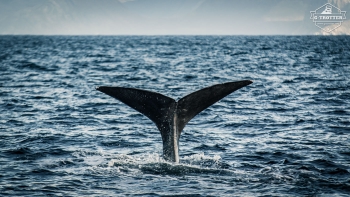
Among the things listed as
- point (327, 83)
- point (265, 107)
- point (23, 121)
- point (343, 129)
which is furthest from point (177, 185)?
point (327, 83)

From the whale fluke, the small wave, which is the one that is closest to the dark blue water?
the small wave

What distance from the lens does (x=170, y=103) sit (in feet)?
23.4

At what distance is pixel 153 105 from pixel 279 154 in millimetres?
3628

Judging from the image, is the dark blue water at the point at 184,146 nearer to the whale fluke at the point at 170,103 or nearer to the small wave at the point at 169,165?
the small wave at the point at 169,165

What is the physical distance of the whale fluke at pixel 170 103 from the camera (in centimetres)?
695

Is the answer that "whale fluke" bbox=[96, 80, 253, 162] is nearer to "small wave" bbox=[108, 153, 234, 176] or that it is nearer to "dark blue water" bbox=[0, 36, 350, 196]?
"small wave" bbox=[108, 153, 234, 176]

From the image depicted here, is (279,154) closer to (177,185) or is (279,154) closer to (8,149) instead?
(177,185)

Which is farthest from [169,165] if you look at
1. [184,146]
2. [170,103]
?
[184,146]

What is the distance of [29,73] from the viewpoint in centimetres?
2712

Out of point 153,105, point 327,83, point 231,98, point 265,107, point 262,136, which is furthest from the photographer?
point 327,83

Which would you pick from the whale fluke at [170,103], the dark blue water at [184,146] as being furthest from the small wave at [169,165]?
the whale fluke at [170,103]

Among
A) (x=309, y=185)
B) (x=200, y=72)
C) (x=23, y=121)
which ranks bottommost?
(x=309, y=185)

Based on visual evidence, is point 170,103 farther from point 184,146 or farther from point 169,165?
point 184,146

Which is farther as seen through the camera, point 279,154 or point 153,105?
point 279,154
